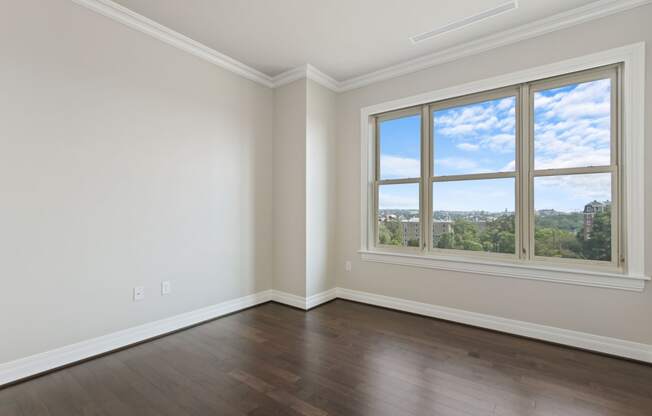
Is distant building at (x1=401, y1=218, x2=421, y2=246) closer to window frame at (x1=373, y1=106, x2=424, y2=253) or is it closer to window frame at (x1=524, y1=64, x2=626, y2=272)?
window frame at (x1=373, y1=106, x2=424, y2=253)

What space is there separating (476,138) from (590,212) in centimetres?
122

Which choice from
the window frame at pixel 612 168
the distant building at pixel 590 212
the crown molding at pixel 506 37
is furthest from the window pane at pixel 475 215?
the crown molding at pixel 506 37

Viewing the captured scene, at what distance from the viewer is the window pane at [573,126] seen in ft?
8.87

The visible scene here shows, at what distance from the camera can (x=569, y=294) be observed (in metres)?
2.75

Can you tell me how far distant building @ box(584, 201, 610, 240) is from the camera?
271cm

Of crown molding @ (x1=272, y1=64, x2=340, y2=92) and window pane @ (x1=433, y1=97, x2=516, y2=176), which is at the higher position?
crown molding @ (x1=272, y1=64, x2=340, y2=92)

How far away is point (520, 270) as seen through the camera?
2.97m

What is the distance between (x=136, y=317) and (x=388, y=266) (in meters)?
2.67

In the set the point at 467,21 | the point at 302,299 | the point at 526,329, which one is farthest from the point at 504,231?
the point at 302,299

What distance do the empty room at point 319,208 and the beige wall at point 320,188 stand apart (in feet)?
0.14

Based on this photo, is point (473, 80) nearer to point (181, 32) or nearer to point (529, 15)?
point (529, 15)

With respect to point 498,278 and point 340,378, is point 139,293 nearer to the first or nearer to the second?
point 340,378

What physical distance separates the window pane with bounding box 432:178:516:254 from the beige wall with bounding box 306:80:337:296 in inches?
52.5

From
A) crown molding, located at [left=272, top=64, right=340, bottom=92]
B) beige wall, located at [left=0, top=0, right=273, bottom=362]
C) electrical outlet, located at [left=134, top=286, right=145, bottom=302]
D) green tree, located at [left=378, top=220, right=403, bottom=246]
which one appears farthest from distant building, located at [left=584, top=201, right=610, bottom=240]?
electrical outlet, located at [left=134, top=286, right=145, bottom=302]
